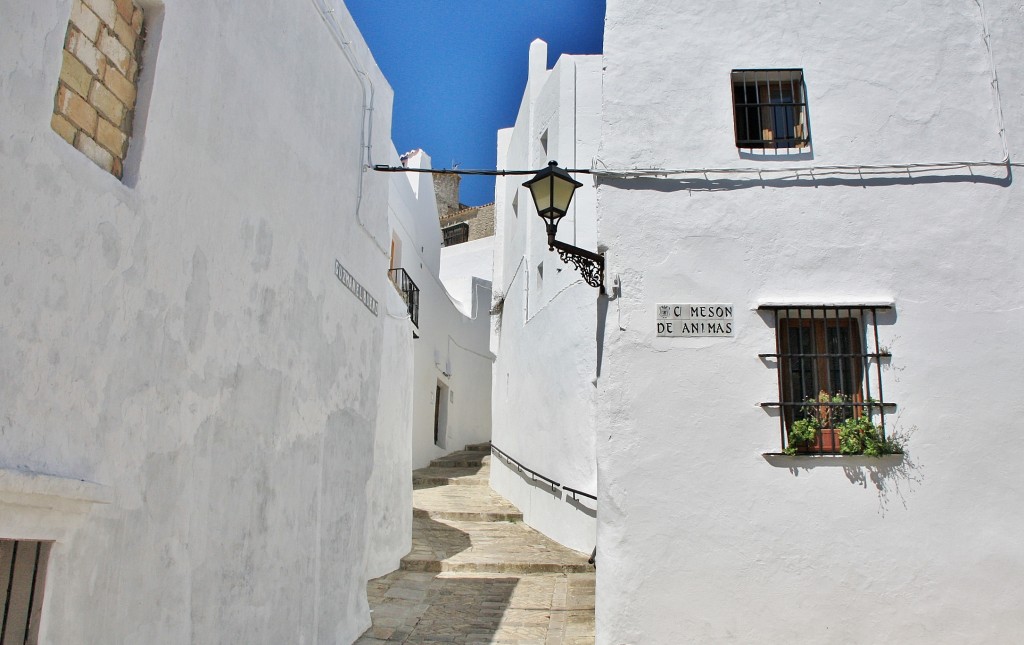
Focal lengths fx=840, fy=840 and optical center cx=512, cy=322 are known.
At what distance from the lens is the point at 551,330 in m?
11.5

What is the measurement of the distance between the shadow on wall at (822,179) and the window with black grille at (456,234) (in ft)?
79.0

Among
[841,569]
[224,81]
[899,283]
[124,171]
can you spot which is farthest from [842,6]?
[124,171]

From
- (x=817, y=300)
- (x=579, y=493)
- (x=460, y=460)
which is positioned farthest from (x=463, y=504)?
(x=817, y=300)

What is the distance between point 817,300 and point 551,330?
20.1 ft

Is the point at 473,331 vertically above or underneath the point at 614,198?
above

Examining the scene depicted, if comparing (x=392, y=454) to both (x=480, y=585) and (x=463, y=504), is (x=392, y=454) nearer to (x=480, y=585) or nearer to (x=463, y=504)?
(x=480, y=585)

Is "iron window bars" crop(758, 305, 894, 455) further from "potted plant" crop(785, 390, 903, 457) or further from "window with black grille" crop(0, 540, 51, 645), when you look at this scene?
"window with black grille" crop(0, 540, 51, 645)

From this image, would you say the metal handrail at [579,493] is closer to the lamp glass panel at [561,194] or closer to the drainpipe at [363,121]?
the drainpipe at [363,121]

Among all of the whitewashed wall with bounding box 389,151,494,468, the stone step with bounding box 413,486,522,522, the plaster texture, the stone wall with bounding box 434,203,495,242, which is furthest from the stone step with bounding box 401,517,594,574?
the stone wall with bounding box 434,203,495,242

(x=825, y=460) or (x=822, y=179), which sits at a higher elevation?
(x=822, y=179)

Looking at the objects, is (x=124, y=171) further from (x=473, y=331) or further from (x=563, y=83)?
(x=473, y=331)

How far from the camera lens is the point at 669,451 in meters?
5.40

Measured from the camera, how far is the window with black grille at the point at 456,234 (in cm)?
2989

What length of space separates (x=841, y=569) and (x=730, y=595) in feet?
2.28
